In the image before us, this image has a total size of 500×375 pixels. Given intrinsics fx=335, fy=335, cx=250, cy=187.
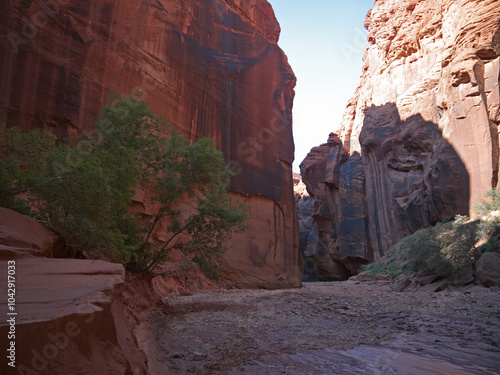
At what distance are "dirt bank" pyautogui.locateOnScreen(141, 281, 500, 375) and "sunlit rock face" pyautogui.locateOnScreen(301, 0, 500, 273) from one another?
1838 cm

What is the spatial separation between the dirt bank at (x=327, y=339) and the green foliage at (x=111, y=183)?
2.28 metres

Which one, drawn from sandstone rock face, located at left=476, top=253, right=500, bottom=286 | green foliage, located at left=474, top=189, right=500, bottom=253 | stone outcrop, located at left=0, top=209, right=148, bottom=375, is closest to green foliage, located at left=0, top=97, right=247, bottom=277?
stone outcrop, located at left=0, top=209, right=148, bottom=375

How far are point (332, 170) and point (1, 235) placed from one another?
2127 inches

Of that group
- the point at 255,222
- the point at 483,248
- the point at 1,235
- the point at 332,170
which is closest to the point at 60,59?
the point at 1,235

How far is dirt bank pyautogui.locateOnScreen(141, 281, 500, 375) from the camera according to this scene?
555 cm

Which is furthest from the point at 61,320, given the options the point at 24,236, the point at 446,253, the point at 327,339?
the point at 446,253

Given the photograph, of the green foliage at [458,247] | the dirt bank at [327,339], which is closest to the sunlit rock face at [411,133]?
the green foliage at [458,247]

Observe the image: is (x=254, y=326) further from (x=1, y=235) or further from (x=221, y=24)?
(x=221, y=24)

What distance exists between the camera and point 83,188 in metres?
7.54

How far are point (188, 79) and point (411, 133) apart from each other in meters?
28.8

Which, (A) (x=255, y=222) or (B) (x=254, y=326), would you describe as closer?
(B) (x=254, y=326)

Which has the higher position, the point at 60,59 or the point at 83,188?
the point at 60,59

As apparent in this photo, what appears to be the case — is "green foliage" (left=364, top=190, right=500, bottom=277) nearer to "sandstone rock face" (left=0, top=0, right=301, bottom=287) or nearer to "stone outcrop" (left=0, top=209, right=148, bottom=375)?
"sandstone rock face" (left=0, top=0, right=301, bottom=287)

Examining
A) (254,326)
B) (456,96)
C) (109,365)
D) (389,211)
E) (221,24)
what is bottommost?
(254,326)
